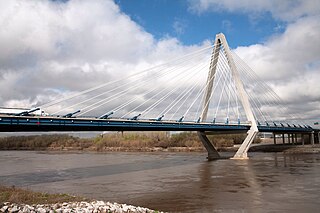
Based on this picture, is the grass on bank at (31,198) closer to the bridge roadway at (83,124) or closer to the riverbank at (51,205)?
the riverbank at (51,205)

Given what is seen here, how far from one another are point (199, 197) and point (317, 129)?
6201 cm

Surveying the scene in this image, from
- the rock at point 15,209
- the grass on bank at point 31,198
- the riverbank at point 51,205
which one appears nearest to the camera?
the rock at point 15,209

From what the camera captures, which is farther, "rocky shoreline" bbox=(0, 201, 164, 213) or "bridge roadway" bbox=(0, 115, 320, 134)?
"bridge roadway" bbox=(0, 115, 320, 134)

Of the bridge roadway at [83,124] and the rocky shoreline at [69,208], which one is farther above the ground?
the bridge roadway at [83,124]

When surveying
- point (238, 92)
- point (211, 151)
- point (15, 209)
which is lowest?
point (211, 151)

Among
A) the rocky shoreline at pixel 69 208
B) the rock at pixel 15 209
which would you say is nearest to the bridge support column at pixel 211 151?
the rocky shoreline at pixel 69 208

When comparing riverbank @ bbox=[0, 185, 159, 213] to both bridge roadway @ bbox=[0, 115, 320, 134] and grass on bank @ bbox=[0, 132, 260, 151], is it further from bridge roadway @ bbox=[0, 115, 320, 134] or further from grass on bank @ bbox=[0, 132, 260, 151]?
grass on bank @ bbox=[0, 132, 260, 151]

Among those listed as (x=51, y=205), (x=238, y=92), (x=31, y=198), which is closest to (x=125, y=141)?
(x=238, y=92)

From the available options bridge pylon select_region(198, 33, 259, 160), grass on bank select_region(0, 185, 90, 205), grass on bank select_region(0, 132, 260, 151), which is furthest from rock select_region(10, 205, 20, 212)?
grass on bank select_region(0, 132, 260, 151)

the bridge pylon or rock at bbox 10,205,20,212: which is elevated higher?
the bridge pylon

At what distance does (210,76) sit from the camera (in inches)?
1791

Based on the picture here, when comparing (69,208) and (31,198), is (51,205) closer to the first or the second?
(69,208)

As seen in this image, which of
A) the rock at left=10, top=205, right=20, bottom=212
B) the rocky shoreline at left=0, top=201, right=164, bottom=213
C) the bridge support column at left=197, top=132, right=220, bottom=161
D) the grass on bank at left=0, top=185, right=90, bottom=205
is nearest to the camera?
the rock at left=10, top=205, right=20, bottom=212

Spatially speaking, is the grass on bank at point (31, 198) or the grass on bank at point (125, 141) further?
the grass on bank at point (125, 141)
